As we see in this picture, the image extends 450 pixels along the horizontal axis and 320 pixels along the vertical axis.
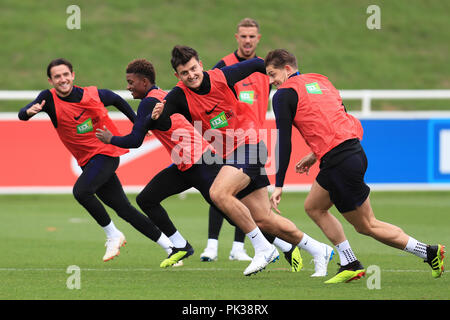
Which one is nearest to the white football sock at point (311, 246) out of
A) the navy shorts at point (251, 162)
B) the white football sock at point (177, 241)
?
the navy shorts at point (251, 162)

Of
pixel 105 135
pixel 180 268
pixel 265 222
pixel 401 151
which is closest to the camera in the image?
pixel 265 222

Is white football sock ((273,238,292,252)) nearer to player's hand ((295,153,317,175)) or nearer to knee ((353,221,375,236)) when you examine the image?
player's hand ((295,153,317,175))

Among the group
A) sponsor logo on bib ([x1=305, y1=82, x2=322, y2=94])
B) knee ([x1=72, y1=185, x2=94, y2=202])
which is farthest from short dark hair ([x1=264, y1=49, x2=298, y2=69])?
knee ([x1=72, y1=185, x2=94, y2=202])

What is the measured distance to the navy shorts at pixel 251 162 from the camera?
823 centimetres

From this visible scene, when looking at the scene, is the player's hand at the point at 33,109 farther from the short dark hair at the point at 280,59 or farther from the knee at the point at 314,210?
the knee at the point at 314,210

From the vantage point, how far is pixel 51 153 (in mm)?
16016

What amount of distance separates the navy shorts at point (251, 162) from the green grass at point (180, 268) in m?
0.87

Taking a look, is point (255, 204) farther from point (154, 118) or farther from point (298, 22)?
point (298, 22)

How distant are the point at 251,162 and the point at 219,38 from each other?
59.1 ft

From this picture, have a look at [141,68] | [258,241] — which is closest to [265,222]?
[258,241]

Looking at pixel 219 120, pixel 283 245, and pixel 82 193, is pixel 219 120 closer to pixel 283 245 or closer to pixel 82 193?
pixel 283 245

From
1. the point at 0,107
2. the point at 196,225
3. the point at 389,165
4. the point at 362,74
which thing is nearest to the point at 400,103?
the point at 362,74

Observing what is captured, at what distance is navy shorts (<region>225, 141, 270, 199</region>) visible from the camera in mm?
8227

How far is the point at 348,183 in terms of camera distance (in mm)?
7473
